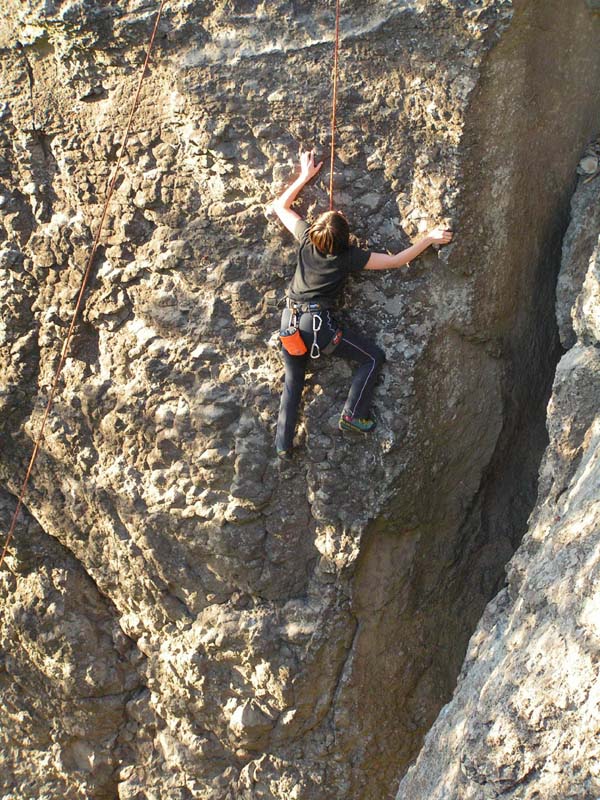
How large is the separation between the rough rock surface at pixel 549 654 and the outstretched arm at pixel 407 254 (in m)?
0.63

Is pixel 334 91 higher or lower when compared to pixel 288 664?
higher

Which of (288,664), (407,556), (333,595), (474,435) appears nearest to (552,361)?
(474,435)

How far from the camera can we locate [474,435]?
3988 mm

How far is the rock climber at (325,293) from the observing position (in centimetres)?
338

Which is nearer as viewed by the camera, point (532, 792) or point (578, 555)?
point (532, 792)

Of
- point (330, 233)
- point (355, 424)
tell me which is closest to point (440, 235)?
point (330, 233)

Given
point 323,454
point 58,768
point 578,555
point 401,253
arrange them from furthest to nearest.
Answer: point 58,768 → point 323,454 → point 401,253 → point 578,555

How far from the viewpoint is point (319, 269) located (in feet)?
11.2

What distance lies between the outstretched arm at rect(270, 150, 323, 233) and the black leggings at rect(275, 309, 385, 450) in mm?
413

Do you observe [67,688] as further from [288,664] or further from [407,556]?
[407,556]

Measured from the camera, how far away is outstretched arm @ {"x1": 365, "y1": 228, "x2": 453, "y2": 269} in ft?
11.3

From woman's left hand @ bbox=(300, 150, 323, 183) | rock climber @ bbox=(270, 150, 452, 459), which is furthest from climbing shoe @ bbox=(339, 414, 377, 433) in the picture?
woman's left hand @ bbox=(300, 150, 323, 183)

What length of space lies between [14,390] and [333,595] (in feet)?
6.37

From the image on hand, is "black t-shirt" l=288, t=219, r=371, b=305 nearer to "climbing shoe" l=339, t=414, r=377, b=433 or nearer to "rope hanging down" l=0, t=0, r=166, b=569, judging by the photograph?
"climbing shoe" l=339, t=414, r=377, b=433
